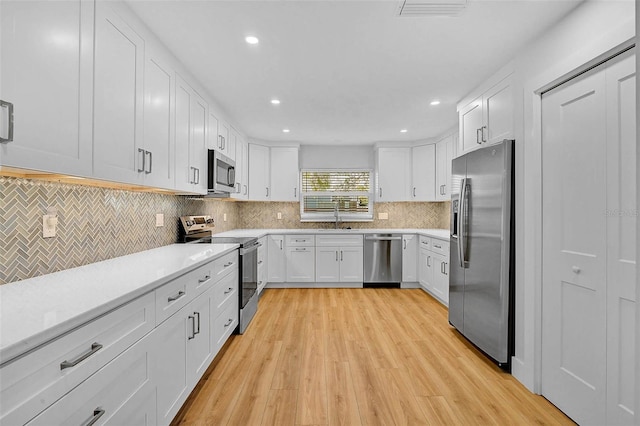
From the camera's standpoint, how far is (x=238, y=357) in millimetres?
2508

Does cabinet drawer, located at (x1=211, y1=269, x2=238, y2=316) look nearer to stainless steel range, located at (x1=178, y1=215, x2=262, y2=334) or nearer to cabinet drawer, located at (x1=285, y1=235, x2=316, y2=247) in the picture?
stainless steel range, located at (x1=178, y1=215, x2=262, y2=334)

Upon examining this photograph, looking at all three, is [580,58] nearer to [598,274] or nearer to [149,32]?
[598,274]

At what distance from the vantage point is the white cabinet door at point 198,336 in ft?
6.01

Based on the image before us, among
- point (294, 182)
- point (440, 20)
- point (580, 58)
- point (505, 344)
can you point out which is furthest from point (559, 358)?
point (294, 182)

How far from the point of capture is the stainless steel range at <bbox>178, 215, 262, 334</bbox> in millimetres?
2973

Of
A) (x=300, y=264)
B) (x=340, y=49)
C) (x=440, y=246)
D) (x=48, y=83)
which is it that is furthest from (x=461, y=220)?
(x=48, y=83)

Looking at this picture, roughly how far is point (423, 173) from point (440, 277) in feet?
5.86

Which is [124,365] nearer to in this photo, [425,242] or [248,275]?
[248,275]

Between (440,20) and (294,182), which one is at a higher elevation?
(440,20)

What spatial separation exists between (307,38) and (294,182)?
3186 mm

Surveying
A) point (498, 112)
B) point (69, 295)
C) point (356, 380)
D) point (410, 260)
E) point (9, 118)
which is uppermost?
point (498, 112)

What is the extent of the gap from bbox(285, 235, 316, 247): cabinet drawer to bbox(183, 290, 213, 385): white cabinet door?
2619mm

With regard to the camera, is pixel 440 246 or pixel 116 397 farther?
pixel 440 246

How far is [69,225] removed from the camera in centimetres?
170
